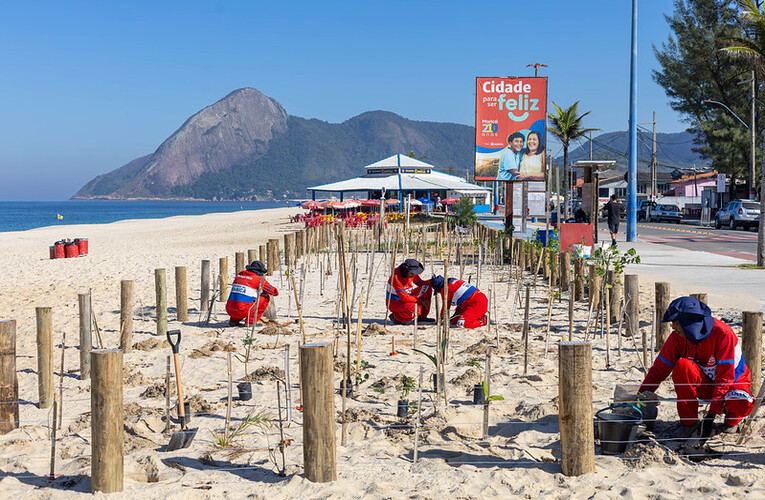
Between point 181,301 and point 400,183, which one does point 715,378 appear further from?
point 400,183

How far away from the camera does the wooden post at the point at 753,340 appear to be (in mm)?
5098

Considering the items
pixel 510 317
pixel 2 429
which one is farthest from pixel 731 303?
pixel 2 429

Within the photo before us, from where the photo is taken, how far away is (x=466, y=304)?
836 centimetres

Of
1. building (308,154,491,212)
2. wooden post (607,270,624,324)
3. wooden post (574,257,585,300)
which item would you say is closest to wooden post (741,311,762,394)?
wooden post (607,270,624,324)

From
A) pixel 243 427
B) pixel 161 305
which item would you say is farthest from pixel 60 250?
pixel 243 427

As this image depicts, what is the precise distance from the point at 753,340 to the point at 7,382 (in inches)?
208

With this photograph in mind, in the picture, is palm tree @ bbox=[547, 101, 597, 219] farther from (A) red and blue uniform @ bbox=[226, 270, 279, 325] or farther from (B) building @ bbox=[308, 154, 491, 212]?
(A) red and blue uniform @ bbox=[226, 270, 279, 325]

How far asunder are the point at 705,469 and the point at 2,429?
15.0 feet

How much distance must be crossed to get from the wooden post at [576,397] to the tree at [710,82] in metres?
42.1

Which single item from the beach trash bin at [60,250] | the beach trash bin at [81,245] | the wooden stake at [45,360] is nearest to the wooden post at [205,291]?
the wooden stake at [45,360]

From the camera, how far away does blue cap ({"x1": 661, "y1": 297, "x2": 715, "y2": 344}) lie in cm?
440

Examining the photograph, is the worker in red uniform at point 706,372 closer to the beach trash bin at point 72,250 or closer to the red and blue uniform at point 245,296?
the red and blue uniform at point 245,296

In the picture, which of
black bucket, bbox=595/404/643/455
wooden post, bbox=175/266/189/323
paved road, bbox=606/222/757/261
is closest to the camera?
black bucket, bbox=595/404/643/455

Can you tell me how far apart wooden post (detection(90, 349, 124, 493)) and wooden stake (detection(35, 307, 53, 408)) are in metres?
2.16
